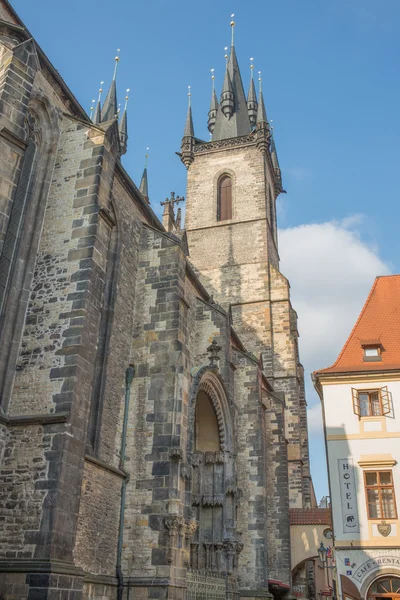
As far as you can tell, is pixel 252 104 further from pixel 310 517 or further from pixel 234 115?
pixel 310 517

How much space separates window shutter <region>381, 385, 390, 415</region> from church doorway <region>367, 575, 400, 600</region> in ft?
13.8

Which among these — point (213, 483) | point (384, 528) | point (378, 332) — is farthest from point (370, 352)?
point (213, 483)

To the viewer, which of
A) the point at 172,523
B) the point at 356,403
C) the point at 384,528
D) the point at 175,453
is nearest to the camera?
the point at 172,523

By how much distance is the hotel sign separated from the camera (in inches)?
578

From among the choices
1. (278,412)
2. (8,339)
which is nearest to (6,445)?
(8,339)

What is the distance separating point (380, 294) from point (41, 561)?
51.4ft

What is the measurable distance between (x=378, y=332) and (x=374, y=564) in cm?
695

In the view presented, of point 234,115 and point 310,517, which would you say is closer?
point 310,517

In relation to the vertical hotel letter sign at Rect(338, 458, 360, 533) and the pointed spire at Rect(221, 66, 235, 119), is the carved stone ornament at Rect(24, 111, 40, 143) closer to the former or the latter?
the vertical hotel letter sign at Rect(338, 458, 360, 533)

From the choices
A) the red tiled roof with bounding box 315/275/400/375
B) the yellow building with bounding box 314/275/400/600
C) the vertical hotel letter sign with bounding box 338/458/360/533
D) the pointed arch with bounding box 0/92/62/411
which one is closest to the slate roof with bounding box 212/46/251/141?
the red tiled roof with bounding box 315/275/400/375

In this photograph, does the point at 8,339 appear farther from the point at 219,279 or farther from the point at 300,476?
the point at 219,279

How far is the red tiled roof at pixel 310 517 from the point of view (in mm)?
19328

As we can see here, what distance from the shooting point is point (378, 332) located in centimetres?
1873

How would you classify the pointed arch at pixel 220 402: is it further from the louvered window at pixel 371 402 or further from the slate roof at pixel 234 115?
the slate roof at pixel 234 115
